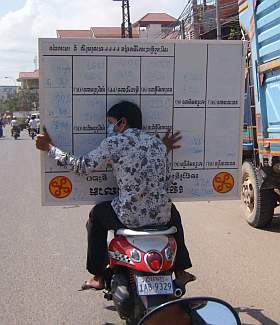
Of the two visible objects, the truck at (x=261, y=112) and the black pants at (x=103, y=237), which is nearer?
the black pants at (x=103, y=237)

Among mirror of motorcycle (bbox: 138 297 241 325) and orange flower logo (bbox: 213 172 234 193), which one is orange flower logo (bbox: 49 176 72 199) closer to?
orange flower logo (bbox: 213 172 234 193)

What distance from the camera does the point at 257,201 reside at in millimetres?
7223

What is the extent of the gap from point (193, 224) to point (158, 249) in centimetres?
438

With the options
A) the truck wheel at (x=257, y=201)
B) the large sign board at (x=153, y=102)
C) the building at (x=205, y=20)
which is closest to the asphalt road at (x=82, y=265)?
the truck wheel at (x=257, y=201)

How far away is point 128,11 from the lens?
4197 centimetres

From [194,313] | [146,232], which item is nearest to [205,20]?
[146,232]

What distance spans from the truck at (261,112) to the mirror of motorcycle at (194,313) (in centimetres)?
359

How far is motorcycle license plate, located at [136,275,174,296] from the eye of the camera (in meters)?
3.31


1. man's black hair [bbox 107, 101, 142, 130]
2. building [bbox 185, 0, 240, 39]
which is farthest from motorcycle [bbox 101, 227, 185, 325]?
building [bbox 185, 0, 240, 39]

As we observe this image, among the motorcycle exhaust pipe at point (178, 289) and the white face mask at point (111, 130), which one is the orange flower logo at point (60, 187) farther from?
the motorcycle exhaust pipe at point (178, 289)

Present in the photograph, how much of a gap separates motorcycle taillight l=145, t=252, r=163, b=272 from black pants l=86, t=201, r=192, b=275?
402 millimetres

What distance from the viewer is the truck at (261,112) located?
6.30 meters

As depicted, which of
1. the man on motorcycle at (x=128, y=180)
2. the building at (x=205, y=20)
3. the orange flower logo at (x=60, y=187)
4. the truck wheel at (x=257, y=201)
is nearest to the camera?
the man on motorcycle at (x=128, y=180)

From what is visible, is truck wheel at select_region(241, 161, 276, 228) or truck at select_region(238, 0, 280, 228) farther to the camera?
truck wheel at select_region(241, 161, 276, 228)
